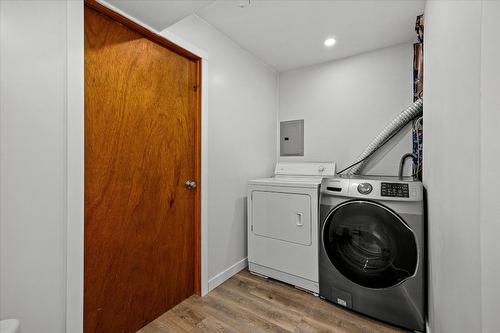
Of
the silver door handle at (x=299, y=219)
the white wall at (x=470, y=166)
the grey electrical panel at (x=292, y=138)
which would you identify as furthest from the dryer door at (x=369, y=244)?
the grey electrical panel at (x=292, y=138)

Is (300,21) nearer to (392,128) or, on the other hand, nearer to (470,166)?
(392,128)

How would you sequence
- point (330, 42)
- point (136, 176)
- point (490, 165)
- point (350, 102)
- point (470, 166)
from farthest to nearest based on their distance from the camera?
point (350, 102), point (330, 42), point (136, 176), point (470, 166), point (490, 165)

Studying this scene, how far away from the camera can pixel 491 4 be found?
463 mm

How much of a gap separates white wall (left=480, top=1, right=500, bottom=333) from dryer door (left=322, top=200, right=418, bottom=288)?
110 centimetres

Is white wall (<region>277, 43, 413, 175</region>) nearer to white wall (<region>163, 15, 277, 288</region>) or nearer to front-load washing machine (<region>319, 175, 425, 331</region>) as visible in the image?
white wall (<region>163, 15, 277, 288</region>)

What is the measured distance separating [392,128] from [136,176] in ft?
7.20

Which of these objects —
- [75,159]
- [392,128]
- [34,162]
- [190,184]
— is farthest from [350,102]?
[34,162]

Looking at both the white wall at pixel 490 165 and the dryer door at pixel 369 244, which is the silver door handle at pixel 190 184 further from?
the white wall at pixel 490 165

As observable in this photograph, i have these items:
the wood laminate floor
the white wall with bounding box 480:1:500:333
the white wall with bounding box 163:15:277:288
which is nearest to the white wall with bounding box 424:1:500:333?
the white wall with bounding box 480:1:500:333

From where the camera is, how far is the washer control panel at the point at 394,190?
1460 mm

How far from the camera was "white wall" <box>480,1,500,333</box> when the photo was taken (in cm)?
45

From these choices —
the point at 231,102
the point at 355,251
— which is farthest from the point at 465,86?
the point at 231,102

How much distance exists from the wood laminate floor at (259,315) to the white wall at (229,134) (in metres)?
0.26

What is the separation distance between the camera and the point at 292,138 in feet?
9.28
